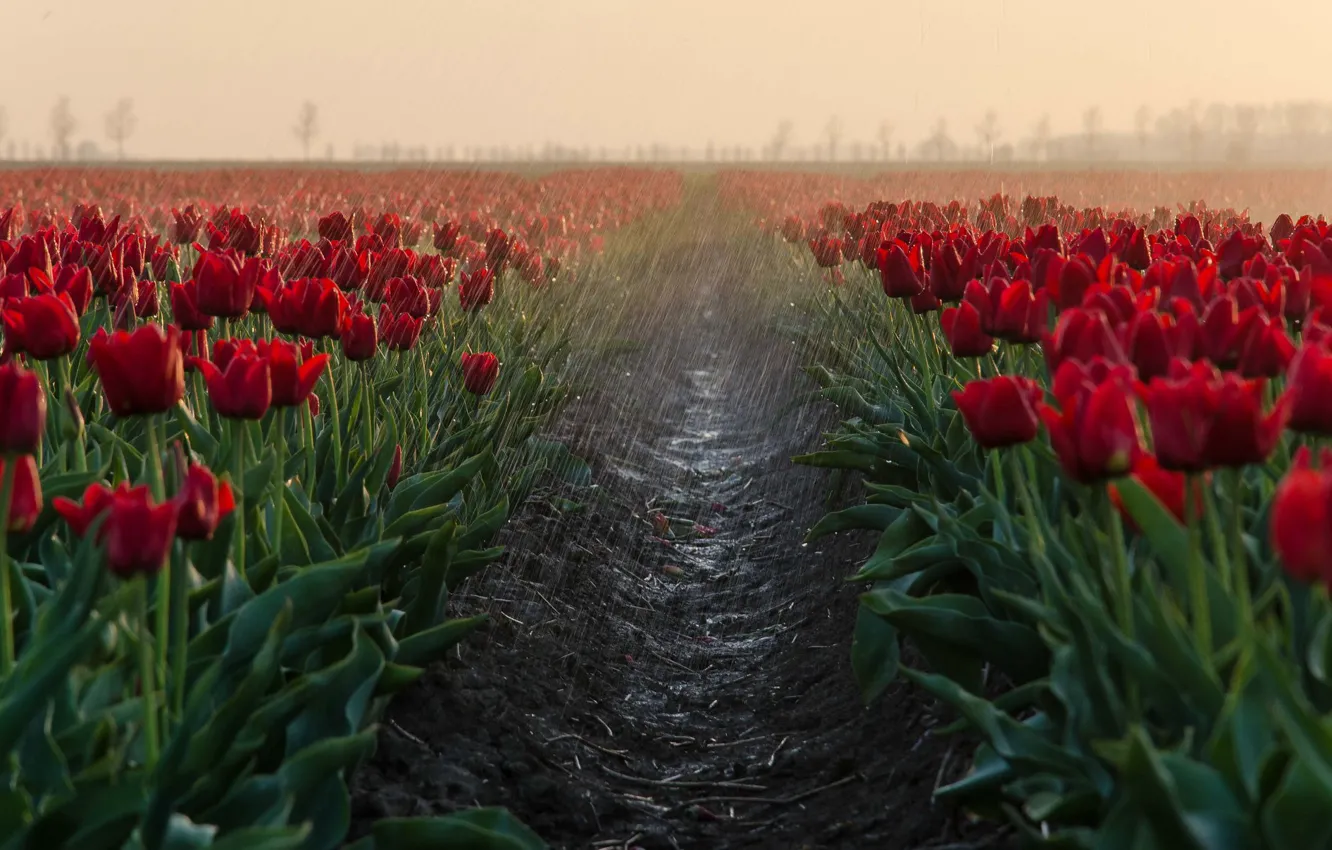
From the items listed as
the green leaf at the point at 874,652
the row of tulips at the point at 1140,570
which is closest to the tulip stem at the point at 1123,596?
the row of tulips at the point at 1140,570

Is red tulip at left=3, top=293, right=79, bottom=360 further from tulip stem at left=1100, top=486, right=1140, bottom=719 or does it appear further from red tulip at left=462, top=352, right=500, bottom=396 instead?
tulip stem at left=1100, top=486, right=1140, bottom=719

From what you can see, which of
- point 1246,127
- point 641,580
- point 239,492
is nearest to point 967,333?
point 239,492

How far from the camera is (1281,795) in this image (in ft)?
4.70

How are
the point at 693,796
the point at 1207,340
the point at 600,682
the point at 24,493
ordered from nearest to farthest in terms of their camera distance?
the point at 24,493, the point at 1207,340, the point at 693,796, the point at 600,682

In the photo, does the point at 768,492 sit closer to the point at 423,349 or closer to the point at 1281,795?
the point at 423,349

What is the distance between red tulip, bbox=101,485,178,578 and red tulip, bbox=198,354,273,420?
64cm

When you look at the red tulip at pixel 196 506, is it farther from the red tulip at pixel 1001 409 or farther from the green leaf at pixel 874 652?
the green leaf at pixel 874 652

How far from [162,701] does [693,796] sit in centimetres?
162

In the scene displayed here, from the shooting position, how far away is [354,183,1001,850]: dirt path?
2.85 meters

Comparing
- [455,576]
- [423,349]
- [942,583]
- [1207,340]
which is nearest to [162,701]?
[455,576]

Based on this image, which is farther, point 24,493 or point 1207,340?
point 1207,340

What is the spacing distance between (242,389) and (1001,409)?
4.33 feet

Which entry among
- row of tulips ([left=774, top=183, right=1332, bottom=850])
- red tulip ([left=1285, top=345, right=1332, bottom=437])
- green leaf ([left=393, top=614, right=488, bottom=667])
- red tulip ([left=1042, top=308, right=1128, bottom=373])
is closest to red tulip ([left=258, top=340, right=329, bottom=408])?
green leaf ([left=393, top=614, right=488, bottom=667])

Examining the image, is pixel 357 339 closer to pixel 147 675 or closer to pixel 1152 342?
pixel 147 675
